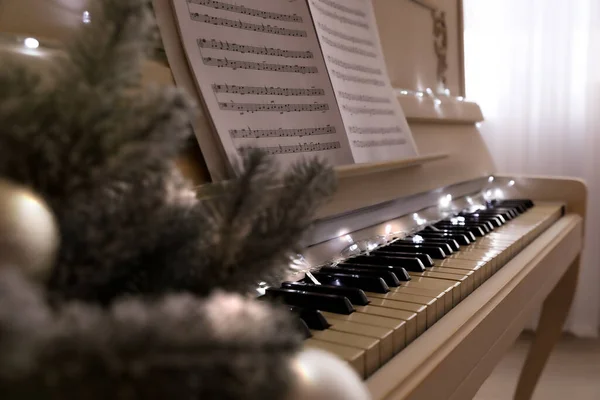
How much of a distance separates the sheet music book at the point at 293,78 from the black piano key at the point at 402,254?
0.60 ft

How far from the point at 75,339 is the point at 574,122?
97.3 inches

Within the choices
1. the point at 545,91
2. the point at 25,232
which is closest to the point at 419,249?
the point at 25,232

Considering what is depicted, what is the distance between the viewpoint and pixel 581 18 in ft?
7.31

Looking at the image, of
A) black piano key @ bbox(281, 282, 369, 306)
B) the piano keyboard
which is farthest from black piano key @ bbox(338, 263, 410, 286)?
black piano key @ bbox(281, 282, 369, 306)

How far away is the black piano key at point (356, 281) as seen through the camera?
29.0 inches

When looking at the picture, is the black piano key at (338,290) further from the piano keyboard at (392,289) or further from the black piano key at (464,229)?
the black piano key at (464,229)

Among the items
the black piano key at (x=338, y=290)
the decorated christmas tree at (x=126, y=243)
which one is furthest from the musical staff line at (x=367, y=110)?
the decorated christmas tree at (x=126, y=243)

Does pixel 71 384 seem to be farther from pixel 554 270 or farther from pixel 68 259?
pixel 554 270

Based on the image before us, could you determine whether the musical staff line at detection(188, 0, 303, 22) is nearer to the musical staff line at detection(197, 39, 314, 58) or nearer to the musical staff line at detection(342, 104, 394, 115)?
the musical staff line at detection(197, 39, 314, 58)

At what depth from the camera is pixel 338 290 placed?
70cm

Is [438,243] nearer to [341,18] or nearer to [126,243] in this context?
[341,18]

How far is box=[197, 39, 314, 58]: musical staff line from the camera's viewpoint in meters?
0.78

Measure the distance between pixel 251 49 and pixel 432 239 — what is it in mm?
504

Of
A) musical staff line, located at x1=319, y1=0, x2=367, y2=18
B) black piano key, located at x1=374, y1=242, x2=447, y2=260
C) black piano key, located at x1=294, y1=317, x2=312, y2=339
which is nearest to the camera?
black piano key, located at x1=294, y1=317, x2=312, y2=339
